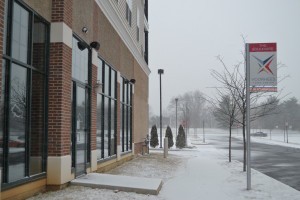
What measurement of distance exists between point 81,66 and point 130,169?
5.18 meters

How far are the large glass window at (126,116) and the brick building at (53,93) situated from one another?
3.10 meters

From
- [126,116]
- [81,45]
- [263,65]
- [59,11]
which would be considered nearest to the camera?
[59,11]

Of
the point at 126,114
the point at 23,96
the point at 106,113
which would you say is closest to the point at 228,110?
the point at 126,114

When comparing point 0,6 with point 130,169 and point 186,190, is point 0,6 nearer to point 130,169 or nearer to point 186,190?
point 186,190

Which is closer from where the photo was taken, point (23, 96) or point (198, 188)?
point (23, 96)

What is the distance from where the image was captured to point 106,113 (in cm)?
1451

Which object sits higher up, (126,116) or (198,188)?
(126,116)

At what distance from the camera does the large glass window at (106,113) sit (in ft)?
44.0

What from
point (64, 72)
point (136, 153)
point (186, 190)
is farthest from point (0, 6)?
point (136, 153)

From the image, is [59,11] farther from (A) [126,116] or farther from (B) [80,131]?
(A) [126,116]

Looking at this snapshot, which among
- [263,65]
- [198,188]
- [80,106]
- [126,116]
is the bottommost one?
[198,188]

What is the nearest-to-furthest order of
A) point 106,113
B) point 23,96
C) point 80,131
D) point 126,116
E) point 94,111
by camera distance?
point 23,96, point 80,131, point 94,111, point 106,113, point 126,116

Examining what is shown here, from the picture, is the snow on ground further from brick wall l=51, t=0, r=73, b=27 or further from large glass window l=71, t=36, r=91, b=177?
brick wall l=51, t=0, r=73, b=27

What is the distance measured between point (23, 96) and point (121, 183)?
3.62m
